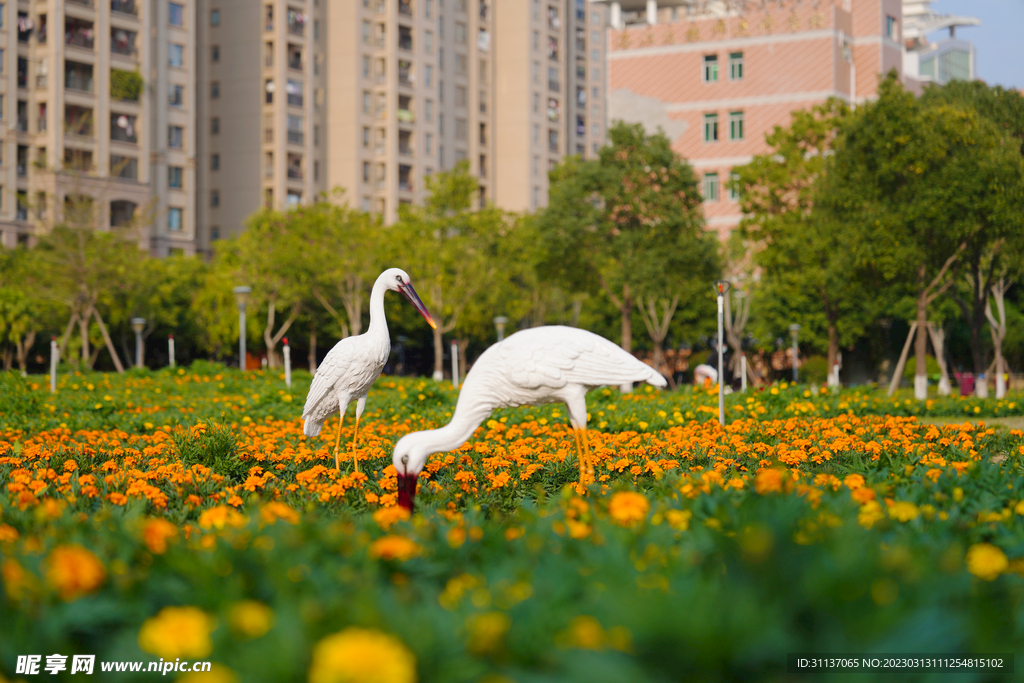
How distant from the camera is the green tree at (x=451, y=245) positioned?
40.8 metres

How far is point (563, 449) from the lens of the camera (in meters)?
8.95

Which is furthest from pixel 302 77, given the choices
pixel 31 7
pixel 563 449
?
pixel 563 449

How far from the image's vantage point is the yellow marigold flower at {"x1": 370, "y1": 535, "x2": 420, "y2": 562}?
3432mm

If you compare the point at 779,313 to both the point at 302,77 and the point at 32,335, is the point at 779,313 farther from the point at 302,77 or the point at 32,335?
the point at 302,77

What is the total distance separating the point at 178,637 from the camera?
8.48 feet

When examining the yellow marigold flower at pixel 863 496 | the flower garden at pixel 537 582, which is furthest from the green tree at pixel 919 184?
the yellow marigold flower at pixel 863 496

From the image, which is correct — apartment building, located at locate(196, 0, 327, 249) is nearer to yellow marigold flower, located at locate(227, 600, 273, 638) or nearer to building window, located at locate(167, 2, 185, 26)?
building window, located at locate(167, 2, 185, 26)

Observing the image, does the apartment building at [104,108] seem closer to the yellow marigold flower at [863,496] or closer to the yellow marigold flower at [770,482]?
the yellow marigold flower at [863,496]

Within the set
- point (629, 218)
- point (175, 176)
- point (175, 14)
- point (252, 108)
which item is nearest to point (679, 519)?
point (629, 218)

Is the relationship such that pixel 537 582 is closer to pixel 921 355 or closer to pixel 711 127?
pixel 921 355

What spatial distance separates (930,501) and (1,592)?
4017mm

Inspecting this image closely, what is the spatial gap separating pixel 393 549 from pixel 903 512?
6.82 ft

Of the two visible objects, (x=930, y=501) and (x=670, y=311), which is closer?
(x=930, y=501)

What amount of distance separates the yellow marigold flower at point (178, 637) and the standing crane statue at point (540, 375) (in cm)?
381
